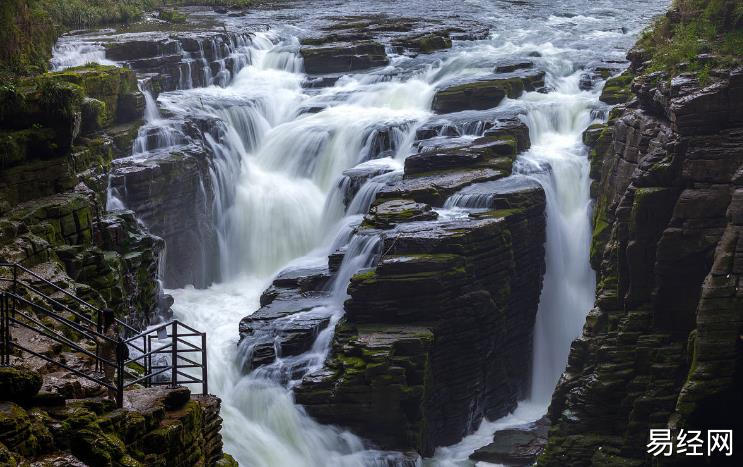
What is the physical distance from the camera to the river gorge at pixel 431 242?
A: 2738cm

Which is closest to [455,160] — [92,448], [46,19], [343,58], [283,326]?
[283,326]

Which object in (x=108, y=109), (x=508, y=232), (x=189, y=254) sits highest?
(x=108, y=109)

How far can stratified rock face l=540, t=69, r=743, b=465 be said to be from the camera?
25719mm

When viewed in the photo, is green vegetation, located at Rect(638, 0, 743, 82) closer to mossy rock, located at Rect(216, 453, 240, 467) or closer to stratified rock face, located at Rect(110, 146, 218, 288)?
stratified rock face, located at Rect(110, 146, 218, 288)

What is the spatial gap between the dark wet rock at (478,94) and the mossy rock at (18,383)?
3032 cm

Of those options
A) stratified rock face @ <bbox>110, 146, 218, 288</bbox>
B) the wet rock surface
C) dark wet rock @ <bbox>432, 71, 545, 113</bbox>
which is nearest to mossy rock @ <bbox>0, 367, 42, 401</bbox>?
the wet rock surface

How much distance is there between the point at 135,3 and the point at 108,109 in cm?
2404

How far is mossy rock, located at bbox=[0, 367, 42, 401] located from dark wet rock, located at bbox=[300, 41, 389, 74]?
123ft

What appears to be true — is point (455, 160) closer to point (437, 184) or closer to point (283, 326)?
point (437, 184)

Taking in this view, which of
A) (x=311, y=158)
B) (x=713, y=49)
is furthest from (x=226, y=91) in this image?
(x=713, y=49)

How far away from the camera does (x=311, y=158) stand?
136ft

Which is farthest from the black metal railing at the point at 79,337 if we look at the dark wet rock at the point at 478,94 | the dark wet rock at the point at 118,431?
the dark wet rock at the point at 478,94

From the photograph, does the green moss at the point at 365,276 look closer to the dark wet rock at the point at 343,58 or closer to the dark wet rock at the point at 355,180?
the dark wet rock at the point at 355,180

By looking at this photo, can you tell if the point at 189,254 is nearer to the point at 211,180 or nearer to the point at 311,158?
the point at 211,180
